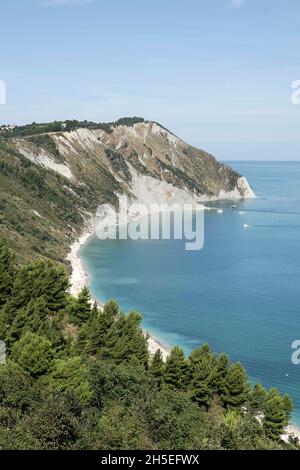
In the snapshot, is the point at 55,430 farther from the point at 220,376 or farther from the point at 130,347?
the point at 130,347

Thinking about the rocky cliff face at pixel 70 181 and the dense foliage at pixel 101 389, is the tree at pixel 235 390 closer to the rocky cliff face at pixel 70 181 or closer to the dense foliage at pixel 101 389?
the dense foliage at pixel 101 389

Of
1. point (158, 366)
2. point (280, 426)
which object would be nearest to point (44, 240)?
point (158, 366)

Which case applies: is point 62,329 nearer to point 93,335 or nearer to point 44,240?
point 93,335

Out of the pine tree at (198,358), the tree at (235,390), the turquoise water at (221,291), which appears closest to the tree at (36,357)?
the pine tree at (198,358)

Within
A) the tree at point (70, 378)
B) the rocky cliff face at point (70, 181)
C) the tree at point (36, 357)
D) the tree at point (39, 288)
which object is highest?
the rocky cliff face at point (70, 181)

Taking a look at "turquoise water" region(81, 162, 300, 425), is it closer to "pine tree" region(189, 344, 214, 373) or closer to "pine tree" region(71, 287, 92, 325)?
"pine tree" region(189, 344, 214, 373)

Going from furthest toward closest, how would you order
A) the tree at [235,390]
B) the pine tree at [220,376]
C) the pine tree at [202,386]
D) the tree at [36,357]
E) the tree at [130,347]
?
the tree at [130,347], the pine tree at [220,376], the tree at [235,390], the pine tree at [202,386], the tree at [36,357]

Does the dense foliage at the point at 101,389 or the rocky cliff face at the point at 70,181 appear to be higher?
the rocky cliff face at the point at 70,181

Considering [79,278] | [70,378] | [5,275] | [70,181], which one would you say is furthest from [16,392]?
[70,181]
